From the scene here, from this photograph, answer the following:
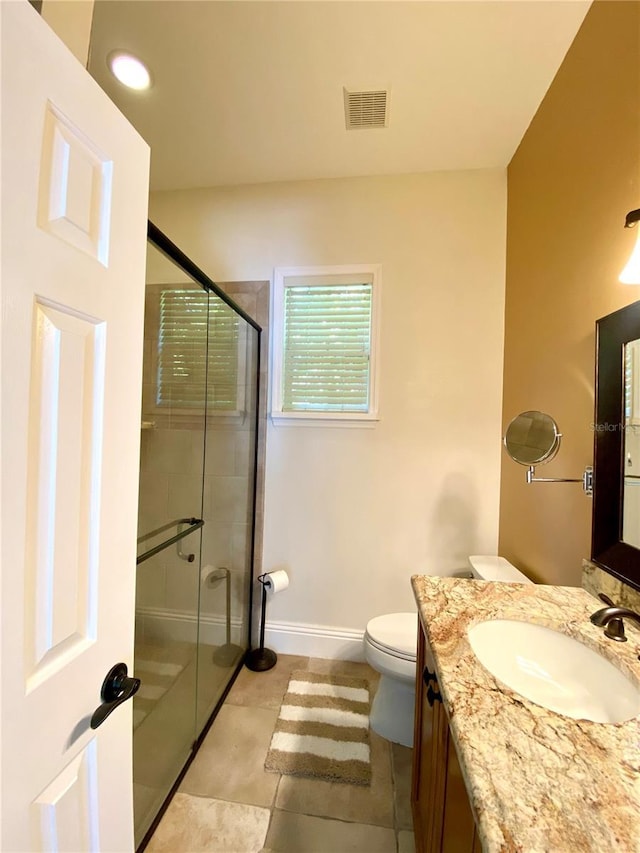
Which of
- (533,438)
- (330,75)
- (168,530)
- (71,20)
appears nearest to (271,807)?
(168,530)

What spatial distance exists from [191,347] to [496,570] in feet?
5.72

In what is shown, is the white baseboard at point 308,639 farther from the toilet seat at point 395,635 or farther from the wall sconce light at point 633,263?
the wall sconce light at point 633,263

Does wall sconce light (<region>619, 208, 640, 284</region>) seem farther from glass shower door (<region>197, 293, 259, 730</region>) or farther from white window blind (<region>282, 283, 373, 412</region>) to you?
glass shower door (<region>197, 293, 259, 730</region>)

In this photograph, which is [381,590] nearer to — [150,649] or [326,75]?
[150,649]

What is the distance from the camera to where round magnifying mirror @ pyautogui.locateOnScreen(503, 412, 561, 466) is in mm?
1219

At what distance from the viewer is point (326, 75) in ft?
4.62

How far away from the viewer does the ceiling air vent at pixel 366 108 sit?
1.47 meters

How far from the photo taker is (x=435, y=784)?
0.84m

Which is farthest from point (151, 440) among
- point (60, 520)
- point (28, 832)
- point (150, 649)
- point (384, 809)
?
point (384, 809)

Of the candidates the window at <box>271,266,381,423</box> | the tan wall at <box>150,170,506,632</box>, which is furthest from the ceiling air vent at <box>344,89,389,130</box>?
the window at <box>271,266,381,423</box>

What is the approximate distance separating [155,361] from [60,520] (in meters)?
1.14

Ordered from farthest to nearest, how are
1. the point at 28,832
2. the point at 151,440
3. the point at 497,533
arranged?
the point at 497,533 → the point at 151,440 → the point at 28,832

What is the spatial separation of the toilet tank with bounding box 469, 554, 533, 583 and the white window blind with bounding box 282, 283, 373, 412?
0.96 m

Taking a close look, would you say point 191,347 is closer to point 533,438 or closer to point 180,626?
point 180,626
